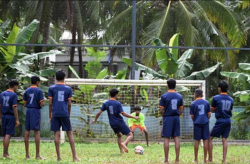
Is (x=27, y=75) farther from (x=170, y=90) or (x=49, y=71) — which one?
(x=170, y=90)

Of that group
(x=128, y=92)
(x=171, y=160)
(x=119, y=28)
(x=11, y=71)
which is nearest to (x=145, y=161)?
(x=171, y=160)

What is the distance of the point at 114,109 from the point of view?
11.6 metres

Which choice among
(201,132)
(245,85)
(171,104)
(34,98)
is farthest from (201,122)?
(245,85)

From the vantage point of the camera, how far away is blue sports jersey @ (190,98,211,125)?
34.4 feet

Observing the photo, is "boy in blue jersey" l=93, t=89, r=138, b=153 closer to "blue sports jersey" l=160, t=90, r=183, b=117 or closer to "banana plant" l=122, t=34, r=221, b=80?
"blue sports jersey" l=160, t=90, r=183, b=117

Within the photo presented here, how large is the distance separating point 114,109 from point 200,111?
2105 mm

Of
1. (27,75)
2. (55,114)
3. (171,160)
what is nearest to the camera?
(55,114)

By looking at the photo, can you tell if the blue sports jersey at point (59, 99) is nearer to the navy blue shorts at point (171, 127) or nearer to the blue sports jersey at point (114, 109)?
the blue sports jersey at point (114, 109)

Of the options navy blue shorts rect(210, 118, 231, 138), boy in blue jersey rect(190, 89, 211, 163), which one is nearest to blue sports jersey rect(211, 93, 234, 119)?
navy blue shorts rect(210, 118, 231, 138)

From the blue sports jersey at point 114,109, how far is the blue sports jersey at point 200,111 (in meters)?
1.84

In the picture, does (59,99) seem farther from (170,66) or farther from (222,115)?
(170,66)

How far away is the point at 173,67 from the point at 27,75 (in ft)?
15.2

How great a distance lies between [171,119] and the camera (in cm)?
1043

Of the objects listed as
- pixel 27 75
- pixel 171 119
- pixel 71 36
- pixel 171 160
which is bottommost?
pixel 171 160
